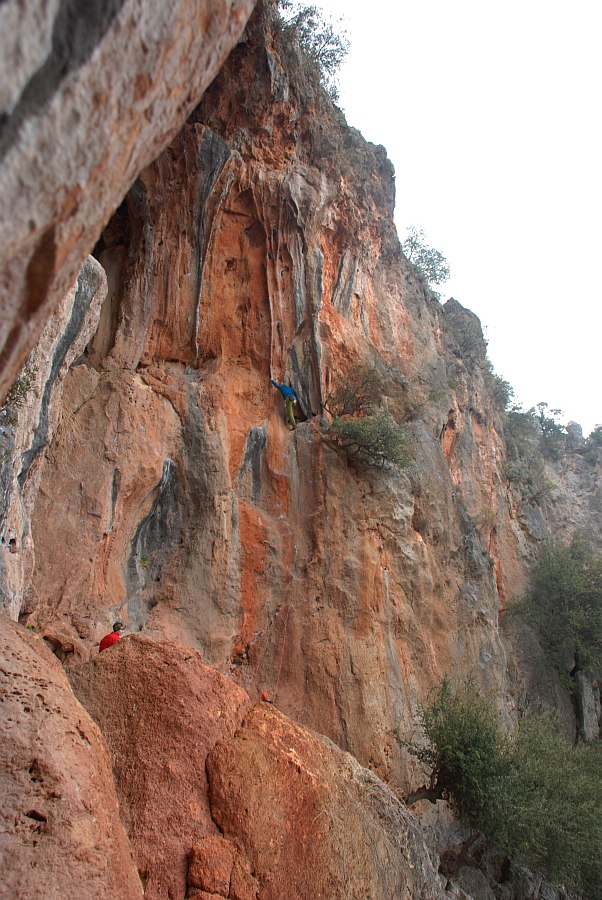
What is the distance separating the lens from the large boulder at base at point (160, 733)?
17.4 feet

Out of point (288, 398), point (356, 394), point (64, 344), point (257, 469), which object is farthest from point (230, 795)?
point (356, 394)

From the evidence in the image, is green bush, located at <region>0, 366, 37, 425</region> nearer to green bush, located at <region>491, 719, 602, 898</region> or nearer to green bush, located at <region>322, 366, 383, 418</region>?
green bush, located at <region>322, 366, 383, 418</region>

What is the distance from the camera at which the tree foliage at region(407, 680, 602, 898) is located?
32.2 feet

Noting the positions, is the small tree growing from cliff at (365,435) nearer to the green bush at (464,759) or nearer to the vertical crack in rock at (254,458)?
the vertical crack in rock at (254,458)

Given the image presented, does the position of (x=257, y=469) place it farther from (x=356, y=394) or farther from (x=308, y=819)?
(x=308, y=819)

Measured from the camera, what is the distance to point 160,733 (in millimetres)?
6031

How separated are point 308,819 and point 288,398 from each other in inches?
335

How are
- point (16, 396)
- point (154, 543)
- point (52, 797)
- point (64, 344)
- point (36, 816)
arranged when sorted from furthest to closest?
point (154, 543), point (64, 344), point (16, 396), point (52, 797), point (36, 816)

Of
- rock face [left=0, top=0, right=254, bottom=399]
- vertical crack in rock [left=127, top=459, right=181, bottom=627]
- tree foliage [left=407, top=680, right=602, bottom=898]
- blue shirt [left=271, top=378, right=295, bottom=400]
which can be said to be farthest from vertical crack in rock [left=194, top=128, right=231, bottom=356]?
rock face [left=0, top=0, right=254, bottom=399]

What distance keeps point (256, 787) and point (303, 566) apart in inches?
220

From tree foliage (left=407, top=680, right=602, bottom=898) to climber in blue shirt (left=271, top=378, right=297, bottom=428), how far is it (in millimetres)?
6092

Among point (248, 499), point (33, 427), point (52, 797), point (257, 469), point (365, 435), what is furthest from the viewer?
point (365, 435)

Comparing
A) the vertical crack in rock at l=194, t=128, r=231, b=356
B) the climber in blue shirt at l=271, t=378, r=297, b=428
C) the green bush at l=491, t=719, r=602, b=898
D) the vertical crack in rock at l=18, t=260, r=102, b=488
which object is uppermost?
the vertical crack in rock at l=194, t=128, r=231, b=356

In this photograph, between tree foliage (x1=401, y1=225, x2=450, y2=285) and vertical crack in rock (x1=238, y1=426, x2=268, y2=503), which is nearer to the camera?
vertical crack in rock (x1=238, y1=426, x2=268, y2=503)
